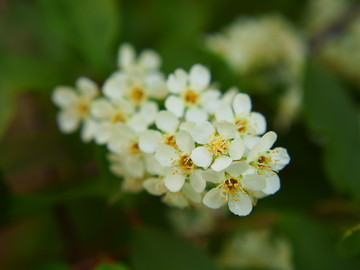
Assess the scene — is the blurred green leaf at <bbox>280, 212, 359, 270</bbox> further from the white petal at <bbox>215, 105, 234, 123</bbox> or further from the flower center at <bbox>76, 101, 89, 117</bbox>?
the flower center at <bbox>76, 101, 89, 117</bbox>

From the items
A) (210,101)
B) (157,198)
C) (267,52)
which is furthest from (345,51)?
(210,101)

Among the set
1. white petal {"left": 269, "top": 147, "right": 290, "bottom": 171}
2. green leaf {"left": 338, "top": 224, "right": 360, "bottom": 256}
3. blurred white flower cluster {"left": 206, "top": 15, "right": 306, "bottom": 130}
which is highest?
blurred white flower cluster {"left": 206, "top": 15, "right": 306, "bottom": 130}

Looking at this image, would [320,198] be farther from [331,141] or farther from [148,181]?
[148,181]

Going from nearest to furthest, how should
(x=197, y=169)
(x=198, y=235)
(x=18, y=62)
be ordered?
(x=197, y=169), (x=18, y=62), (x=198, y=235)

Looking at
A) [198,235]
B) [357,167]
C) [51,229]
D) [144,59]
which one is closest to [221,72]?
[144,59]

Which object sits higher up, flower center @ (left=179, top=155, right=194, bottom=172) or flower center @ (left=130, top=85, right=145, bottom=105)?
flower center @ (left=130, top=85, right=145, bottom=105)

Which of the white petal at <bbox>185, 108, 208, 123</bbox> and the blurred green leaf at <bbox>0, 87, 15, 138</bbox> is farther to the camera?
the blurred green leaf at <bbox>0, 87, 15, 138</bbox>

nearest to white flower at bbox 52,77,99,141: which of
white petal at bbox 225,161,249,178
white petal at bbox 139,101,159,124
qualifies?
white petal at bbox 139,101,159,124
